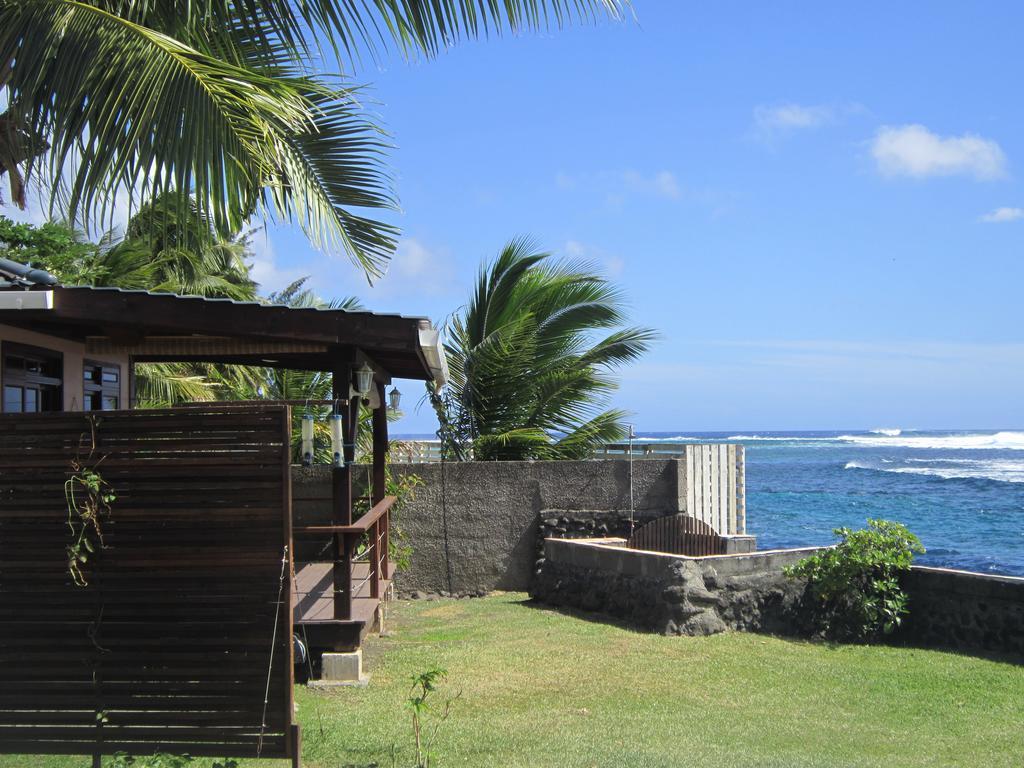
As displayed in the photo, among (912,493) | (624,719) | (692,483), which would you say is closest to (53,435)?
(624,719)

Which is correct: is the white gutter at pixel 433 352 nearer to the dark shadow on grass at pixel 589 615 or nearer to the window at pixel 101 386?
the window at pixel 101 386

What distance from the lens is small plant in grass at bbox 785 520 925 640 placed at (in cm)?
1015

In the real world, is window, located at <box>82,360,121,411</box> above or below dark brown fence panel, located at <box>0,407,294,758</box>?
above

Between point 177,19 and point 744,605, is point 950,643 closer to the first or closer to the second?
point 744,605

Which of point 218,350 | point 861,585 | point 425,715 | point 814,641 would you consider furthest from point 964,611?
point 218,350

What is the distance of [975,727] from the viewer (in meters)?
6.99

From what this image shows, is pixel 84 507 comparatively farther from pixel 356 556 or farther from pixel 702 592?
pixel 356 556

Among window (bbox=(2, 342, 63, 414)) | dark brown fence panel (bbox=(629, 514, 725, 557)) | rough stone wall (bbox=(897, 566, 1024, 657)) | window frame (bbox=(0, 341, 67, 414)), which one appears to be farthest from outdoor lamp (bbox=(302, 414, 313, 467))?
rough stone wall (bbox=(897, 566, 1024, 657))

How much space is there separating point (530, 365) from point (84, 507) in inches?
444

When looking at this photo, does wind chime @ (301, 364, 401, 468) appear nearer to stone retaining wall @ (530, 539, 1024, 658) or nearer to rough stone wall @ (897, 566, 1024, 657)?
stone retaining wall @ (530, 539, 1024, 658)

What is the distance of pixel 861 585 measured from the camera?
33.8 ft

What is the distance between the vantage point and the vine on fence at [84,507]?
5262mm

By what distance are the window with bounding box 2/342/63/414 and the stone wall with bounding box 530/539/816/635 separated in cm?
598

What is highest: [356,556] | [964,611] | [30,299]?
[30,299]
